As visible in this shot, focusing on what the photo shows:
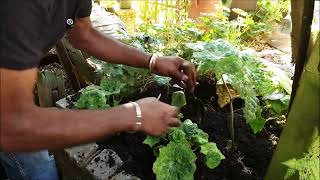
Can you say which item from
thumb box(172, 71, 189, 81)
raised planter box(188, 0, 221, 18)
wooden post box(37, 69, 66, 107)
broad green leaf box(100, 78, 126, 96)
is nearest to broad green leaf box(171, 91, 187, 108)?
thumb box(172, 71, 189, 81)

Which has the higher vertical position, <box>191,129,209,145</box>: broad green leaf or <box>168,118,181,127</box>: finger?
<box>168,118,181,127</box>: finger

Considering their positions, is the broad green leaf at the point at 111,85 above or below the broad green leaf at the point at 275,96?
below

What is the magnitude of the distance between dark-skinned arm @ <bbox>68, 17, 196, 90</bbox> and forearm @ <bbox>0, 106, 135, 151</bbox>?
1.86 ft

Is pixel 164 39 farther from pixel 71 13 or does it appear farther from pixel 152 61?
pixel 71 13

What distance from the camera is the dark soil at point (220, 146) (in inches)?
73.5

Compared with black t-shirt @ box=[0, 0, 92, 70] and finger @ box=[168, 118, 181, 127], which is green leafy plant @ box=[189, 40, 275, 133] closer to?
finger @ box=[168, 118, 181, 127]

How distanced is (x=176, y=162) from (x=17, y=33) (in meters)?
0.85

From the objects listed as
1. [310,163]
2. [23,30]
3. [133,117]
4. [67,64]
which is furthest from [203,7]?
[23,30]

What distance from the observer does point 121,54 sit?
2064 millimetres

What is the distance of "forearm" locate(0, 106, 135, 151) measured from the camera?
51.0 inches

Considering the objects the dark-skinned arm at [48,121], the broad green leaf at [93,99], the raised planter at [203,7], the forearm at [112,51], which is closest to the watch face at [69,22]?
the forearm at [112,51]

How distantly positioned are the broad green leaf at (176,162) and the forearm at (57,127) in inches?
10.1

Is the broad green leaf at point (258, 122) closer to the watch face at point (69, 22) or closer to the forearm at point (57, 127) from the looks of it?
the forearm at point (57, 127)

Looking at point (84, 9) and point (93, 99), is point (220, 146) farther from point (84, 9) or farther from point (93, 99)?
point (84, 9)
